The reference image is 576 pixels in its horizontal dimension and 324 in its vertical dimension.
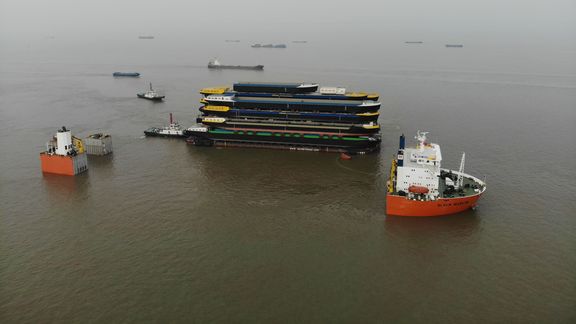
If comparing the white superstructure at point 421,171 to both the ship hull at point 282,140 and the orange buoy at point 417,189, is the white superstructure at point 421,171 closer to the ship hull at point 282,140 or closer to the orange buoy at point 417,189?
the orange buoy at point 417,189

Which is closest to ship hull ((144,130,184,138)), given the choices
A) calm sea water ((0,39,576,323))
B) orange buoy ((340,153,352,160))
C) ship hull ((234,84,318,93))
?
calm sea water ((0,39,576,323))

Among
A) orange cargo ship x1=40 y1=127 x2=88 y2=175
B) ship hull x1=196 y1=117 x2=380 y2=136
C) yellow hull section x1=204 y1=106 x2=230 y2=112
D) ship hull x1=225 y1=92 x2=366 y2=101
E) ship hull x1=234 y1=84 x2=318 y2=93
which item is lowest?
orange cargo ship x1=40 y1=127 x2=88 y2=175

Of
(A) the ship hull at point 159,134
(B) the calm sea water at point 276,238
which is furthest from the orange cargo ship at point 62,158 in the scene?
(A) the ship hull at point 159,134

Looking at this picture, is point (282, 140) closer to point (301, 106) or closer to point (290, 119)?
point (290, 119)

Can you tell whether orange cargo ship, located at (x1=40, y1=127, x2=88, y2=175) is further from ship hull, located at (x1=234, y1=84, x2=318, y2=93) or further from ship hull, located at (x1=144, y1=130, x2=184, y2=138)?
ship hull, located at (x1=234, y1=84, x2=318, y2=93)

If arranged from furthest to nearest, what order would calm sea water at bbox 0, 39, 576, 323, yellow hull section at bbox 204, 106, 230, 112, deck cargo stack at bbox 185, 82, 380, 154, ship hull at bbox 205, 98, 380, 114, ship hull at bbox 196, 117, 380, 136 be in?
yellow hull section at bbox 204, 106, 230, 112
ship hull at bbox 205, 98, 380, 114
deck cargo stack at bbox 185, 82, 380, 154
ship hull at bbox 196, 117, 380, 136
calm sea water at bbox 0, 39, 576, 323

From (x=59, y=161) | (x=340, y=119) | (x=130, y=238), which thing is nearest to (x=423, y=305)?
(x=130, y=238)
